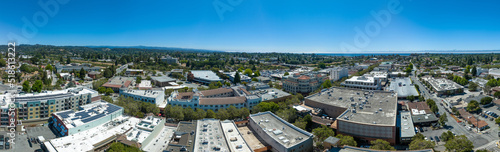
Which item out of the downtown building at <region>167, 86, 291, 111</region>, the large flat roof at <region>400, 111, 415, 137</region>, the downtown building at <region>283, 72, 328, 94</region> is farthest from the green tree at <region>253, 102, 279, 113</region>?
the downtown building at <region>283, 72, 328, 94</region>

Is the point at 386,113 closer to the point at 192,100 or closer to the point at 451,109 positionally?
the point at 451,109

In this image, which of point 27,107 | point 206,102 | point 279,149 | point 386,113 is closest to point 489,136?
point 386,113

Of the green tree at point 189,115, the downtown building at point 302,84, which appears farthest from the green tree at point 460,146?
the downtown building at point 302,84

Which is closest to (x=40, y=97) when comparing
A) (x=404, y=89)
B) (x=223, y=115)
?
(x=223, y=115)

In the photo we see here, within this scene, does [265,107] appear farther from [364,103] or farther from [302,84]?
[302,84]

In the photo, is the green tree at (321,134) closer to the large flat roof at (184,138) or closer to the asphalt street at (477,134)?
the large flat roof at (184,138)

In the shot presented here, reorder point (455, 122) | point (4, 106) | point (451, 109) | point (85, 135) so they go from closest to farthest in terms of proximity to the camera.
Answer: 1. point (85, 135)
2. point (4, 106)
3. point (455, 122)
4. point (451, 109)

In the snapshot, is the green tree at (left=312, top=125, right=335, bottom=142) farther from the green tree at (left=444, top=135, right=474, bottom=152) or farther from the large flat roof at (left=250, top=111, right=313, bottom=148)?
the green tree at (left=444, top=135, right=474, bottom=152)
